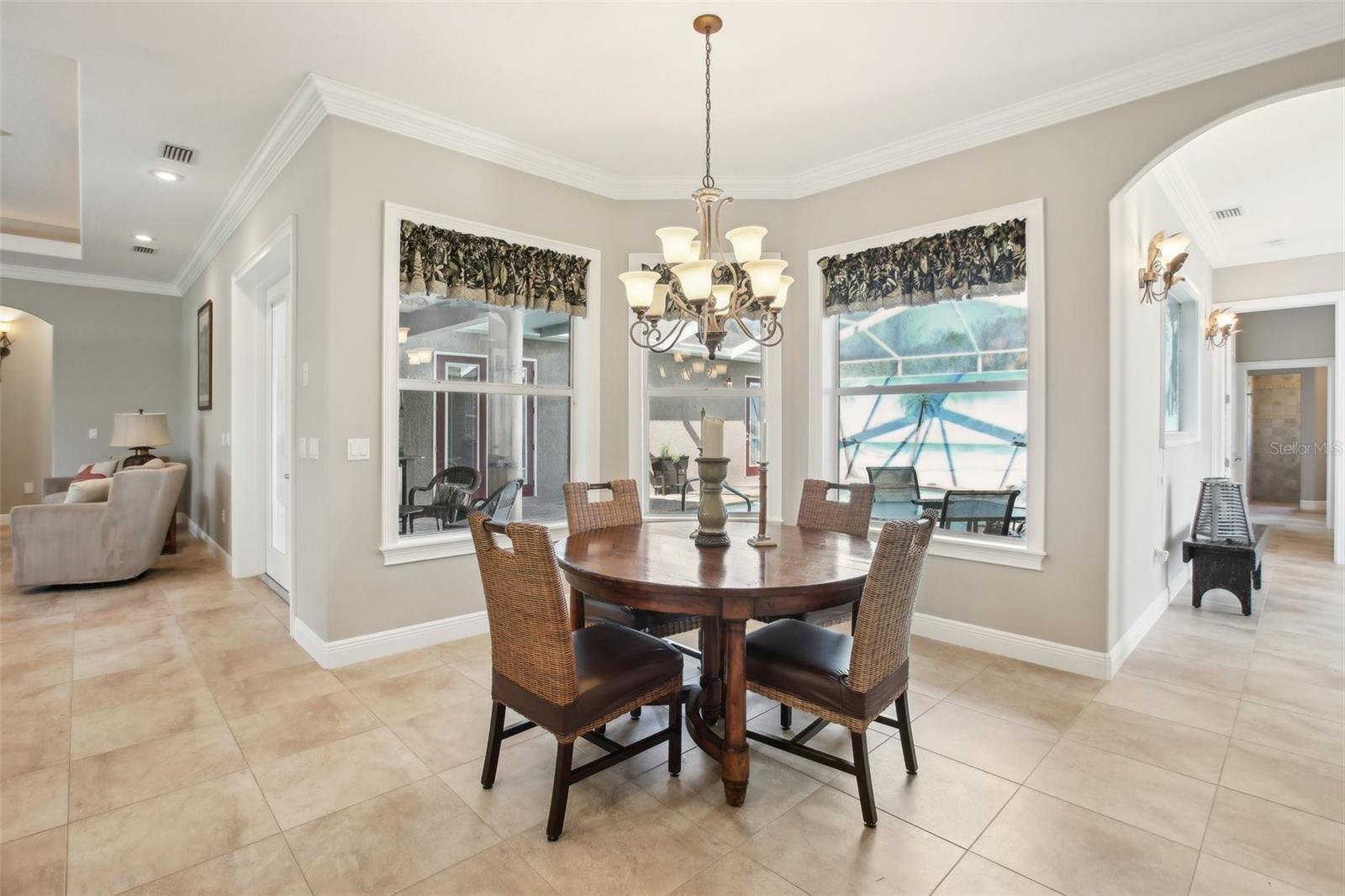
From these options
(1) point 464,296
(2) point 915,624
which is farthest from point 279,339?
(2) point 915,624

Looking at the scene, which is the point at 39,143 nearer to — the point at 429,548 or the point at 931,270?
the point at 429,548

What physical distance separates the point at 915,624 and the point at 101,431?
851cm

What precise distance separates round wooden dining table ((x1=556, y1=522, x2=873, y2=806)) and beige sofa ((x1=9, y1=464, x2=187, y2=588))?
13.7 ft

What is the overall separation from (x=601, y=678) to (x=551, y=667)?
181mm

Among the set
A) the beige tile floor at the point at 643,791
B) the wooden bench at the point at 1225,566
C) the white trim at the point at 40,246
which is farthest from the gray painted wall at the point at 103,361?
the wooden bench at the point at 1225,566

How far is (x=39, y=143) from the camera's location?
12.4ft

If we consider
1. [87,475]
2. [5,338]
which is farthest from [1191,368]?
[5,338]

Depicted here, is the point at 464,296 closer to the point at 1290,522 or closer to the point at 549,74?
the point at 549,74

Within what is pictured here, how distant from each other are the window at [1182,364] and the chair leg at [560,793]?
14.2 ft

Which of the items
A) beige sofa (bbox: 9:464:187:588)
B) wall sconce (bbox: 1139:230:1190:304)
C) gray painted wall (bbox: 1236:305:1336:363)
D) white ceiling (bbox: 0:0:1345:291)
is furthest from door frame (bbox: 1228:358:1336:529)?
beige sofa (bbox: 9:464:187:588)

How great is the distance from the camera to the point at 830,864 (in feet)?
5.70

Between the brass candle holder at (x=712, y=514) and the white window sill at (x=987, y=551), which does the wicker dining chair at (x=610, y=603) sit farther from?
the white window sill at (x=987, y=551)

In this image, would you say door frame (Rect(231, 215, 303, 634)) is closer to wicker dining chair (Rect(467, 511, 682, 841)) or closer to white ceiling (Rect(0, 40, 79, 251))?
white ceiling (Rect(0, 40, 79, 251))

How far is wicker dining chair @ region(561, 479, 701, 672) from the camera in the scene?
2.65m
